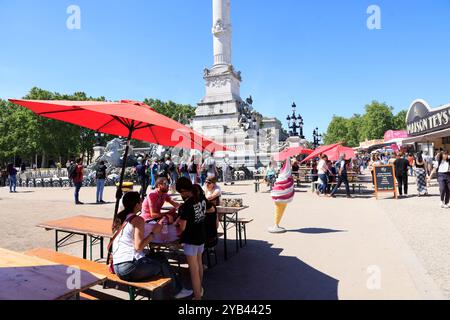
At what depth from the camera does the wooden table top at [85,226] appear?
14.6 feet

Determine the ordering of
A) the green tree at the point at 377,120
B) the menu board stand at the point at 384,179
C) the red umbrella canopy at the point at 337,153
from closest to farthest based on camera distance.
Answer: the menu board stand at the point at 384,179 → the red umbrella canopy at the point at 337,153 → the green tree at the point at 377,120

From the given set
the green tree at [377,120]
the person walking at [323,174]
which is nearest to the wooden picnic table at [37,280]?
the person walking at [323,174]

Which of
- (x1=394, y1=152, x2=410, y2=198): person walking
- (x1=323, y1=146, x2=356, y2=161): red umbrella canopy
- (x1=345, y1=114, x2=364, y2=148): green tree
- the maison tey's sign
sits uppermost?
(x1=345, y1=114, x2=364, y2=148): green tree

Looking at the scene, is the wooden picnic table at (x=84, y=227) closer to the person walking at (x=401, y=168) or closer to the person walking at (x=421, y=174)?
the person walking at (x=401, y=168)

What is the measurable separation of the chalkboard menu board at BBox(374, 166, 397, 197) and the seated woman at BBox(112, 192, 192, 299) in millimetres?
11601

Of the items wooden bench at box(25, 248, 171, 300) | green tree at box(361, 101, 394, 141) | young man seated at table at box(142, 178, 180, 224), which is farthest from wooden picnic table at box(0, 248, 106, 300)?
green tree at box(361, 101, 394, 141)

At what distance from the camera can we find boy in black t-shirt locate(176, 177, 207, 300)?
3.67 m

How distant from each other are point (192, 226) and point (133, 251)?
0.76 meters

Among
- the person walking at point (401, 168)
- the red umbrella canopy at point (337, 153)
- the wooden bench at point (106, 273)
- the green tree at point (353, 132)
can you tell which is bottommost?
the wooden bench at point (106, 273)

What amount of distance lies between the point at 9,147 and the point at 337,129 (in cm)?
7980

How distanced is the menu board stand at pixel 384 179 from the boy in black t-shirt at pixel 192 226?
36.3 ft

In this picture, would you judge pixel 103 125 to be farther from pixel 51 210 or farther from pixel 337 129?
pixel 337 129

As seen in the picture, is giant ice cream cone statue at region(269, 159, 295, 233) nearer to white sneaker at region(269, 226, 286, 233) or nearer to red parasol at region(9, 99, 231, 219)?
white sneaker at region(269, 226, 286, 233)

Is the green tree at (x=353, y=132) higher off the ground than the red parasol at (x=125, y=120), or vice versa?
the green tree at (x=353, y=132)
